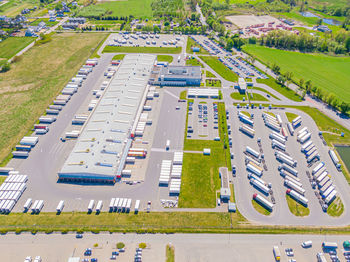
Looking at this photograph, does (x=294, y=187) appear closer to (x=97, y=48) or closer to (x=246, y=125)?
(x=246, y=125)

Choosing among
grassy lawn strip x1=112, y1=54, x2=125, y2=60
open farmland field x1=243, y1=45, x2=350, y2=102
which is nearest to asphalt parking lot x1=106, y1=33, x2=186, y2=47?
grassy lawn strip x1=112, y1=54, x2=125, y2=60

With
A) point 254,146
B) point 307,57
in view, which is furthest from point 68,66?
point 307,57

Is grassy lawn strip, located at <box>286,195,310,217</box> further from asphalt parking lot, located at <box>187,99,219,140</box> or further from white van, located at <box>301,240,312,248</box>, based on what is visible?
asphalt parking lot, located at <box>187,99,219,140</box>

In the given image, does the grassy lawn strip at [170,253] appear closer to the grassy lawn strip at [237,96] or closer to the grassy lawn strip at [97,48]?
the grassy lawn strip at [237,96]

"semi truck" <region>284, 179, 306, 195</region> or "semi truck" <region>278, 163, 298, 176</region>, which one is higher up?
"semi truck" <region>278, 163, 298, 176</region>

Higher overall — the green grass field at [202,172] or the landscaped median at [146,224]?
the green grass field at [202,172]

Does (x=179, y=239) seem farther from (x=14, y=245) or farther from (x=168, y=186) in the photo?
(x=14, y=245)

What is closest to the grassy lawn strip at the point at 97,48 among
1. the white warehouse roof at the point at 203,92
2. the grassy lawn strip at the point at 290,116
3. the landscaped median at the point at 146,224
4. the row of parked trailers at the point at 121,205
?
the white warehouse roof at the point at 203,92

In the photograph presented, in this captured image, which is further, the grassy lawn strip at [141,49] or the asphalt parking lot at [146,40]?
the asphalt parking lot at [146,40]
